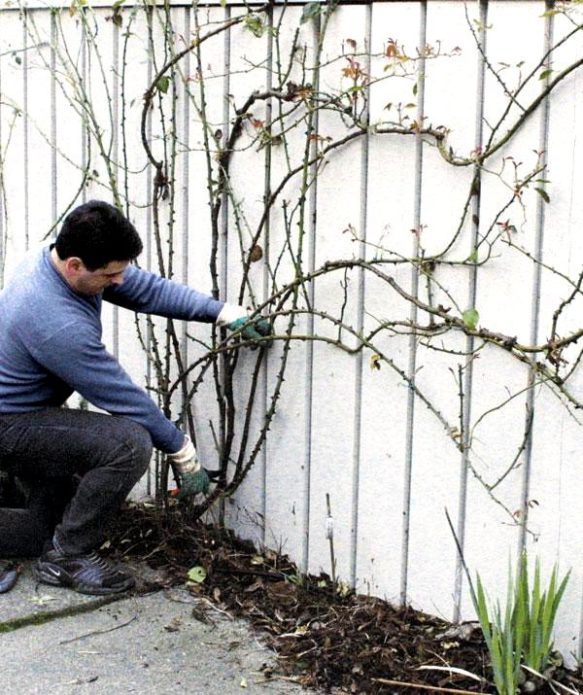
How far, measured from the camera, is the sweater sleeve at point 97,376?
4418 mm

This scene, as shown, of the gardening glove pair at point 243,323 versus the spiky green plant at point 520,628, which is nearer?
the spiky green plant at point 520,628

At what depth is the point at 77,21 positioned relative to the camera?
213 inches

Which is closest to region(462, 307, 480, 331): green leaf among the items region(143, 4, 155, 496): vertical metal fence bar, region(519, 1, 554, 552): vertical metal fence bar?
region(519, 1, 554, 552): vertical metal fence bar

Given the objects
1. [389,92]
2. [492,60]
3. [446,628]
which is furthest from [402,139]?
[446,628]

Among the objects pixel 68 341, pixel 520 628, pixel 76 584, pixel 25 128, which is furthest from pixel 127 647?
pixel 25 128

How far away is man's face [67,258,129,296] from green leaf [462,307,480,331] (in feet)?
3.99

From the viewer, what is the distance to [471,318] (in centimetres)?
399

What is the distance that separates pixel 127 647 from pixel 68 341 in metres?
1.05

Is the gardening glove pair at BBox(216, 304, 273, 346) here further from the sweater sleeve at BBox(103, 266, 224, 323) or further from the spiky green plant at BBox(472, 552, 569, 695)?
the spiky green plant at BBox(472, 552, 569, 695)

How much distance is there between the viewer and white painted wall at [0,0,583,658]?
3.88m

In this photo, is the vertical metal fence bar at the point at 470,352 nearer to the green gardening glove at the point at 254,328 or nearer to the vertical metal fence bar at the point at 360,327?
the vertical metal fence bar at the point at 360,327

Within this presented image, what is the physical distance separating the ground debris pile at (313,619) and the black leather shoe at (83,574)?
187mm

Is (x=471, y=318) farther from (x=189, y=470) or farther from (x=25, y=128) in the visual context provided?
(x=25, y=128)

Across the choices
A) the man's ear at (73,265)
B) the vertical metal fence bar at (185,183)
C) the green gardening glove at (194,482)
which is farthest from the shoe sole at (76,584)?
the man's ear at (73,265)
